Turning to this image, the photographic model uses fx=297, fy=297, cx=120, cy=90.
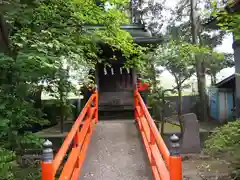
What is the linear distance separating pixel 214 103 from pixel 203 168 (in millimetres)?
12175

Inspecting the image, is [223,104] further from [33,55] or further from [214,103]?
[33,55]

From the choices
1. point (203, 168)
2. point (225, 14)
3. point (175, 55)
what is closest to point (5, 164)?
point (225, 14)

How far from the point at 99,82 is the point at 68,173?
24.5 ft

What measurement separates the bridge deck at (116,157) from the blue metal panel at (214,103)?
13.4 metres

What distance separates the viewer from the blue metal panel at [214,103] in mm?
19891

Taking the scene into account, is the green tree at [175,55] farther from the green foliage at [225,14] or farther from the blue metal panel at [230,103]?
the blue metal panel at [230,103]

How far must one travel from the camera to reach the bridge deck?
16.6 ft

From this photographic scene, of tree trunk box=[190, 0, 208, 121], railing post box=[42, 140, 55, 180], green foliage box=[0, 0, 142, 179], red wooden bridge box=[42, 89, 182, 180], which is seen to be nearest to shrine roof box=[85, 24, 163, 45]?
green foliage box=[0, 0, 142, 179]

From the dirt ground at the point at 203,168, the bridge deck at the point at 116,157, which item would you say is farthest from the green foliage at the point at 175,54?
the bridge deck at the point at 116,157

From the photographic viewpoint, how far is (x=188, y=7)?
19.6 metres

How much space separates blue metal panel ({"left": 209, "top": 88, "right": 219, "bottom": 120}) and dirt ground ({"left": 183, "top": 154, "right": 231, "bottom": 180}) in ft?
32.0

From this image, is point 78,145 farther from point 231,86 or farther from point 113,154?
point 231,86

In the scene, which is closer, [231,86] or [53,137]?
[53,137]

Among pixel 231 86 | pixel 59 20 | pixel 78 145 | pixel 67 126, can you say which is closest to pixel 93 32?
pixel 59 20
